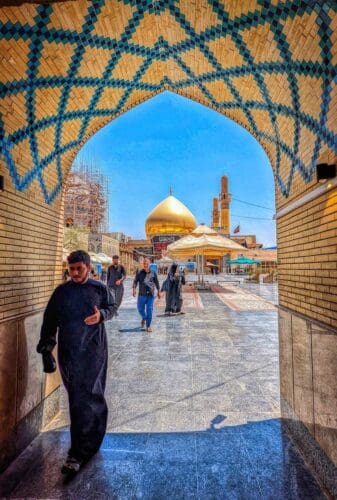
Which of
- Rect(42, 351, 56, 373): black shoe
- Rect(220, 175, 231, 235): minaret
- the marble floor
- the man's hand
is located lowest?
the marble floor

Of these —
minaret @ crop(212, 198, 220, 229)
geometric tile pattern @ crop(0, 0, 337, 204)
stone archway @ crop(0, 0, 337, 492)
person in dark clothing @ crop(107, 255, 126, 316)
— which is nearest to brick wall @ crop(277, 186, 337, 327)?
stone archway @ crop(0, 0, 337, 492)

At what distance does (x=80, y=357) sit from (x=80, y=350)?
0.15ft

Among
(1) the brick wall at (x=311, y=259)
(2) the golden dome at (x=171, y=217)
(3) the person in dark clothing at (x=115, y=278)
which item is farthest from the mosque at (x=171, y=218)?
(1) the brick wall at (x=311, y=259)

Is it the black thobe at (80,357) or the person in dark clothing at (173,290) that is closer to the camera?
the black thobe at (80,357)

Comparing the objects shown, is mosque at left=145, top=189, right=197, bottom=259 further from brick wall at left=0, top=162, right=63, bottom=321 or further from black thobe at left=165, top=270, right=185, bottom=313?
brick wall at left=0, top=162, right=63, bottom=321

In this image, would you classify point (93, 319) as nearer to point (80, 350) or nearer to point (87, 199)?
point (80, 350)

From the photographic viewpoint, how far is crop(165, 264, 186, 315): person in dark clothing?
313 inches

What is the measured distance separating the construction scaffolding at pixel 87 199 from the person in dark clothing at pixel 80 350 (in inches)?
1127

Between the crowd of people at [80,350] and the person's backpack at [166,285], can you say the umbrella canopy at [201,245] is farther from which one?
the crowd of people at [80,350]

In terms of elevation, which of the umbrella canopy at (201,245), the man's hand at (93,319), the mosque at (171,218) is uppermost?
the mosque at (171,218)

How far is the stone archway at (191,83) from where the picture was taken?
6.59 ft

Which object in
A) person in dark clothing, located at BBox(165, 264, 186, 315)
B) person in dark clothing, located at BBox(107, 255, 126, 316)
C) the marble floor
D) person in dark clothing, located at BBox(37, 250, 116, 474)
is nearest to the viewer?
the marble floor

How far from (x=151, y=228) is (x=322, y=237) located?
31179 millimetres

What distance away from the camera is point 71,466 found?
79.3 inches
